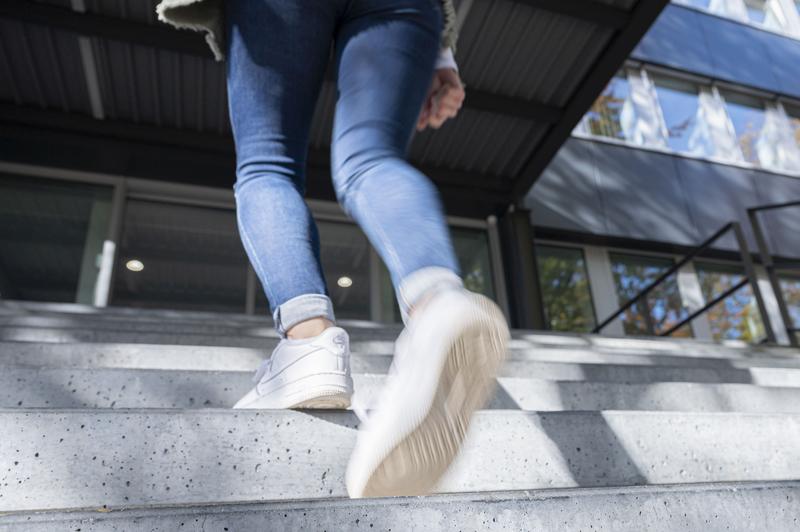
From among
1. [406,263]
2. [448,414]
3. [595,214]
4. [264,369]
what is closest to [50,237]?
[264,369]

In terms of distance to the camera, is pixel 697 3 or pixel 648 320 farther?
pixel 697 3

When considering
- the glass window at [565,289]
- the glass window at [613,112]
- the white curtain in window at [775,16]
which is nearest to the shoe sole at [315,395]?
the glass window at [565,289]

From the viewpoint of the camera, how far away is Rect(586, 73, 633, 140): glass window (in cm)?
792

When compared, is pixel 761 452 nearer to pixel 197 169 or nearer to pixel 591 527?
pixel 591 527

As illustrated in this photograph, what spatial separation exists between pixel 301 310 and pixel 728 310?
298 inches

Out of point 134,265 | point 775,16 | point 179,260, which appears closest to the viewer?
point 134,265

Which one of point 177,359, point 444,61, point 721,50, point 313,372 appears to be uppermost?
point 721,50

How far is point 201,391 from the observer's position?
1.18m

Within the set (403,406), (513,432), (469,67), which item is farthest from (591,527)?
(469,67)

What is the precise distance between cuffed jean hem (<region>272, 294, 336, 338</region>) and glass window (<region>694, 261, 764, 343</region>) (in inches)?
286

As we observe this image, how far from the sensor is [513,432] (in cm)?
99

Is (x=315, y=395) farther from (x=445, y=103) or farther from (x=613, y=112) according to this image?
(x=613, y=112)

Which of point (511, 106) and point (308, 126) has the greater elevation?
point (511, 106)

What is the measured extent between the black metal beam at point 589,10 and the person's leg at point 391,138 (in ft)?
11.6
